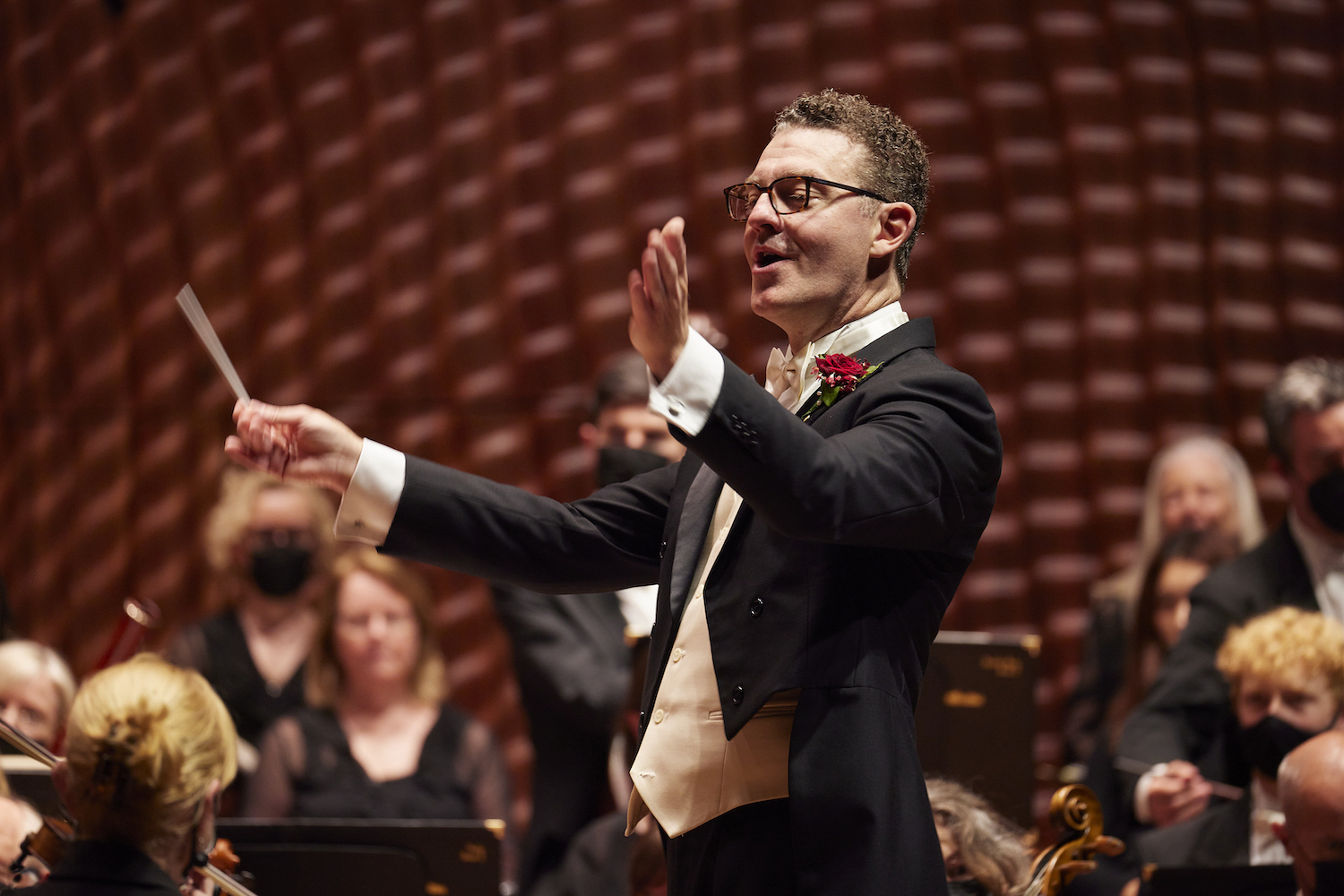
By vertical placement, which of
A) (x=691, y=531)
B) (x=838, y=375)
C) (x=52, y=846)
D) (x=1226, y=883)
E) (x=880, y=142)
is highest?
(x=880, y=142)

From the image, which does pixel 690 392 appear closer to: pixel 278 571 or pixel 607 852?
pixel 607 852

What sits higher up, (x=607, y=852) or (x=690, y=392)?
(x=690, y=392)

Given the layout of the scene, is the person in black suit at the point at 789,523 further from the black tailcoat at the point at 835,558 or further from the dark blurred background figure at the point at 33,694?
the dark blurred background figure at the point at 33,694

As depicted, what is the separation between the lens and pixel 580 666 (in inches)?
110

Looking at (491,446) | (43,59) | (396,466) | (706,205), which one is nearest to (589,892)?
(396,466)

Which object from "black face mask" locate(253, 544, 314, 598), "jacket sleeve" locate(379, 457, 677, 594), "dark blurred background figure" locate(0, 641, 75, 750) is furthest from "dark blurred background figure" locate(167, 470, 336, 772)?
"jacket sleeve" locate(379, 457, 677, 594)

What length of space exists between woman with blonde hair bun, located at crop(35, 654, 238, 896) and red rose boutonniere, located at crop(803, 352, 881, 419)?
81cm

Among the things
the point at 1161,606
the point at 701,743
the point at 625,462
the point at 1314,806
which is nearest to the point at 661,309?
the point at 701,743

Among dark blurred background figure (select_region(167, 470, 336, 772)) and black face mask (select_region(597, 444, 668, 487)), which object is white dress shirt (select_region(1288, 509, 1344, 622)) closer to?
black face mask (select_region(597, 444, 668, 487))

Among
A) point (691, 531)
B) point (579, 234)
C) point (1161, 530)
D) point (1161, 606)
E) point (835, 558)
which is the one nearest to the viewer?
point (835, 558)

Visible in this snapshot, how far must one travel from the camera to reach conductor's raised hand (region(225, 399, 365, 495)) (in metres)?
1.34

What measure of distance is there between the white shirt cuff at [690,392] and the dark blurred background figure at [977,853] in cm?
85

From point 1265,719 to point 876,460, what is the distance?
1370mm

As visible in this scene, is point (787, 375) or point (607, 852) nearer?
point (787, 375)
